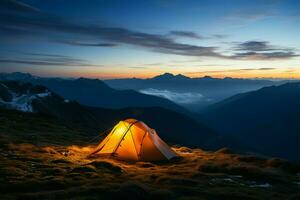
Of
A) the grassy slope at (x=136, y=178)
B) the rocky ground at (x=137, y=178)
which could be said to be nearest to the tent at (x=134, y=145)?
the rocky ground at (x=137, y=178)

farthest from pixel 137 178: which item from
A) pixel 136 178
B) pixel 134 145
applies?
pixel 134 145

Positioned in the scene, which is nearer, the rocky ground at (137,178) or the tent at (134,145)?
the rocky ground at (137,178)

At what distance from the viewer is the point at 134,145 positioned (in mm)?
35188

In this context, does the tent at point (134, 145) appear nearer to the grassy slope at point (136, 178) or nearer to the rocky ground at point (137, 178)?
the rocky ground at point (137, 178)

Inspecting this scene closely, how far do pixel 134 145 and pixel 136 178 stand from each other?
916 centimetres

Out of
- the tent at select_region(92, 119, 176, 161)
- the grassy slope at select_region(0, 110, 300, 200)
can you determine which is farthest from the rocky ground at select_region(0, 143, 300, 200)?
the tent at select_region(92, 119, 176, 161)

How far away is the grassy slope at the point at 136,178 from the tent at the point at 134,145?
150cm

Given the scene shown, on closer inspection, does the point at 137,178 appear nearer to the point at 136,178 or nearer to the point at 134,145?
the point at 136,178

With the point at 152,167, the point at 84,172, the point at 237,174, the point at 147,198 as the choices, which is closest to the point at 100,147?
the point at 152,167

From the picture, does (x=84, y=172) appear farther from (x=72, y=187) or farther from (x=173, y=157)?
(x=173, y=157)

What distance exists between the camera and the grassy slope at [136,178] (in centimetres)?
2072

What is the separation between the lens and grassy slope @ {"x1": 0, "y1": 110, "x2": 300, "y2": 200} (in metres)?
20.7

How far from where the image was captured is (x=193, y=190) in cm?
2302

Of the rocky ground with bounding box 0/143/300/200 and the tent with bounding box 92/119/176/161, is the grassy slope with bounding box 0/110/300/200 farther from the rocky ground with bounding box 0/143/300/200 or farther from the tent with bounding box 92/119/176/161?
the tent with bounding box 92/119/176/161
